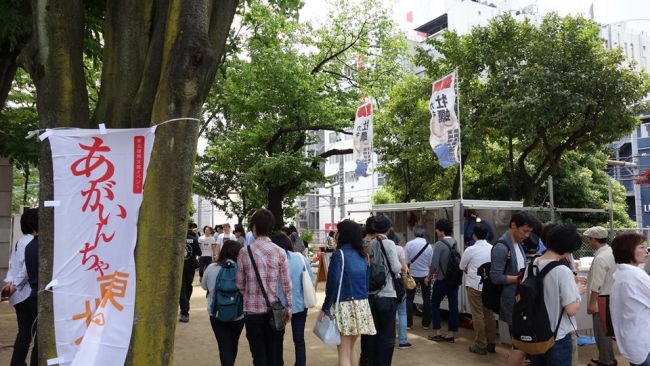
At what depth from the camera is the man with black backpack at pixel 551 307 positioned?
4020 mm

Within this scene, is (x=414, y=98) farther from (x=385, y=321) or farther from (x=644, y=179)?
(x=385, y=321)

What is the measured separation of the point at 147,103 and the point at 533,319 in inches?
120

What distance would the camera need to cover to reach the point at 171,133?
327 cm

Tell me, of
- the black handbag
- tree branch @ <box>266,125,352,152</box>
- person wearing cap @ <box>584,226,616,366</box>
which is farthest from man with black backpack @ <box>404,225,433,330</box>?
tree branch @ <box>266,125,352,152</box>

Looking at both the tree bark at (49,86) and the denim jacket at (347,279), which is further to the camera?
the denim jacket at (347,279)

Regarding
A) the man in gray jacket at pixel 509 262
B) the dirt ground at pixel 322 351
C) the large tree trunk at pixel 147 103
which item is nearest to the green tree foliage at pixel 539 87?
the dirt ground at pixel 322 351

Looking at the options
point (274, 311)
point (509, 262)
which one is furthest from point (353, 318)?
point (509, 262)

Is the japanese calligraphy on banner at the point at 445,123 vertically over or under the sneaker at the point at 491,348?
over

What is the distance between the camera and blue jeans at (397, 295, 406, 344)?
286 inches

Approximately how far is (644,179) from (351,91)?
9.84 metres

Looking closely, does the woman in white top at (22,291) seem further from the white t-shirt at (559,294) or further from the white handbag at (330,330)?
the white t-shirt at (559,294)

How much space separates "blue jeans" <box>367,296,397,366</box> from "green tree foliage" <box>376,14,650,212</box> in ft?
33.1

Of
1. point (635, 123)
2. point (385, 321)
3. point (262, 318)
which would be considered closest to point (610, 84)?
point (635, 123)

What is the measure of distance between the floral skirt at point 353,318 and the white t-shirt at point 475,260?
237cm
